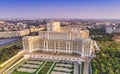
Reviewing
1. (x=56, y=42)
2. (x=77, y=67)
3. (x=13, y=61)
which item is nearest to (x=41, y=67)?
(x=13, y=61)

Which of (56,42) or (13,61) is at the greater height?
(56,42)

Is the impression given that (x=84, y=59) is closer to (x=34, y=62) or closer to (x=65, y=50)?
(x=65, y=50)

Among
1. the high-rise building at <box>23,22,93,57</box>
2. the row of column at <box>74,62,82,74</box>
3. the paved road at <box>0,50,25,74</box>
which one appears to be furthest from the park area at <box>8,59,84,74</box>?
the high-rise building at <box>23,22,93,57</box>

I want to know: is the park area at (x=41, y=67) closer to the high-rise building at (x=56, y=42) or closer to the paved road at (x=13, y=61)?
the paved road at (x=13, y=61)

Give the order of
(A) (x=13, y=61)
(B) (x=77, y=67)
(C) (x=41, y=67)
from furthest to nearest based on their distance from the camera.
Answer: (A) (x=13, y=61)
(C) (x=41, y=67)
(B) (x=77, y=67)

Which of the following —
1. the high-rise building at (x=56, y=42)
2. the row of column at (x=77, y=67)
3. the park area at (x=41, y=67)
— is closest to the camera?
Answer: the row of column at (x=77, y=67)

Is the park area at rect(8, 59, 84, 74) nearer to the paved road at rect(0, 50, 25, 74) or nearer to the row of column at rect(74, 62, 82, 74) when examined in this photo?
the row of column at rect(74, 62, 82, 74)

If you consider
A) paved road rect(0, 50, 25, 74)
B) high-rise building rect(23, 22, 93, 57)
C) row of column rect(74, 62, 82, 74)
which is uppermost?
high-rise building rect(23, 22, 93, 57)

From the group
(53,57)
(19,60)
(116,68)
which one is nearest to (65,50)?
(53,57)

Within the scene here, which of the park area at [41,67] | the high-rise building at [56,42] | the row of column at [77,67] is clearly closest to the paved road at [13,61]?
the park area at [41,67]

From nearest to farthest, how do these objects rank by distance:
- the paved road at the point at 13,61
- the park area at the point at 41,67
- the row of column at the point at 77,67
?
1. the row of column at the point at 77,67
2. the park area at the point at 41,67
3. the paved road at the point at 13,61

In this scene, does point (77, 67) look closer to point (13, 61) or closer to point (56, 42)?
point (56, 42)

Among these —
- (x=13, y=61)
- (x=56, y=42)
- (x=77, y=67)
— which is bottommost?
(x=77, y=67)
